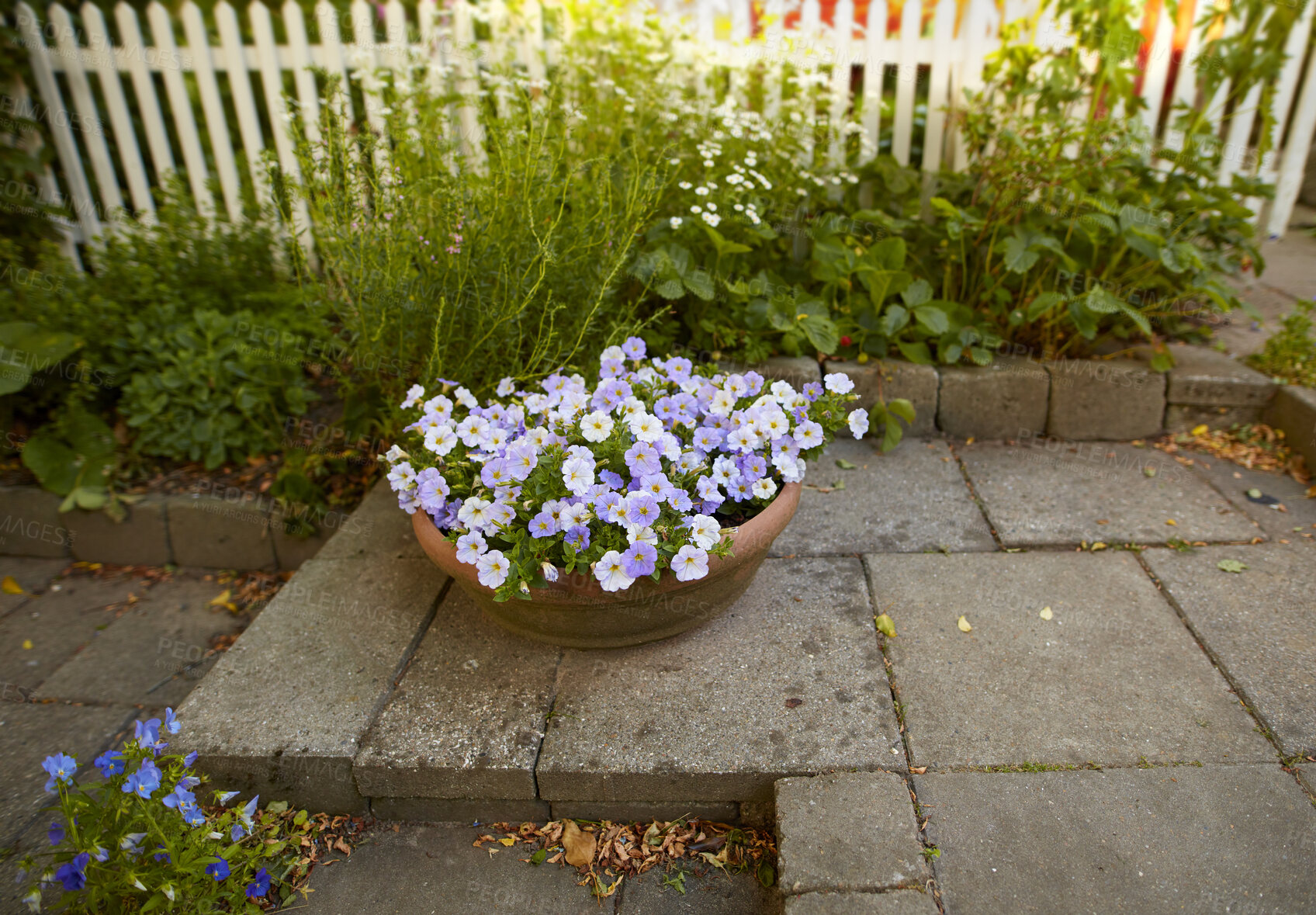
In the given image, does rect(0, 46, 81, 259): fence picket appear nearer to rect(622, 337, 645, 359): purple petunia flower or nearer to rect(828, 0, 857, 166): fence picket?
rect(622, 337, 645, 359): purple petunia flower

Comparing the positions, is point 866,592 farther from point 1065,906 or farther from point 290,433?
point 290,433

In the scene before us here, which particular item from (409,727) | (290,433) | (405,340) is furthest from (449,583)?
(290,433)

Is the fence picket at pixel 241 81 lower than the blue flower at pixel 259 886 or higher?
higher

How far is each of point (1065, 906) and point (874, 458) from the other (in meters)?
1.65

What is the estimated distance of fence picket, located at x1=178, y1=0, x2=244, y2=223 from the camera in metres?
3.71

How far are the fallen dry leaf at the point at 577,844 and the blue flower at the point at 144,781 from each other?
31.0 inches

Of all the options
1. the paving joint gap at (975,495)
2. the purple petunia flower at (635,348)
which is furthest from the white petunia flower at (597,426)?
the paving joint gap at (975,495)

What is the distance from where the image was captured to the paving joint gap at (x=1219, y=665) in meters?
1.68

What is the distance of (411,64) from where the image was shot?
10.9ft

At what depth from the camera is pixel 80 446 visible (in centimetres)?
290

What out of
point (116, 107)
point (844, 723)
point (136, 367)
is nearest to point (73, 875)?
point (844, 723)

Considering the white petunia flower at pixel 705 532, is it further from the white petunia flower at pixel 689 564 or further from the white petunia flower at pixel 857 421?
the white petunia flower at pixel 857 421

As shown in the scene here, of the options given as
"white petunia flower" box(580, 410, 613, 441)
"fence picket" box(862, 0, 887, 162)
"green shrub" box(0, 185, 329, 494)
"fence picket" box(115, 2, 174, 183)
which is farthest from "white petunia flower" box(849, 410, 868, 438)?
"fence picket" box(115, 2, 174, 183)

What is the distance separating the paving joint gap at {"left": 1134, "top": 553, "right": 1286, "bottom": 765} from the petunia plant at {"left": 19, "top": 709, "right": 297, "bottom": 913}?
→ 2.09 meters
